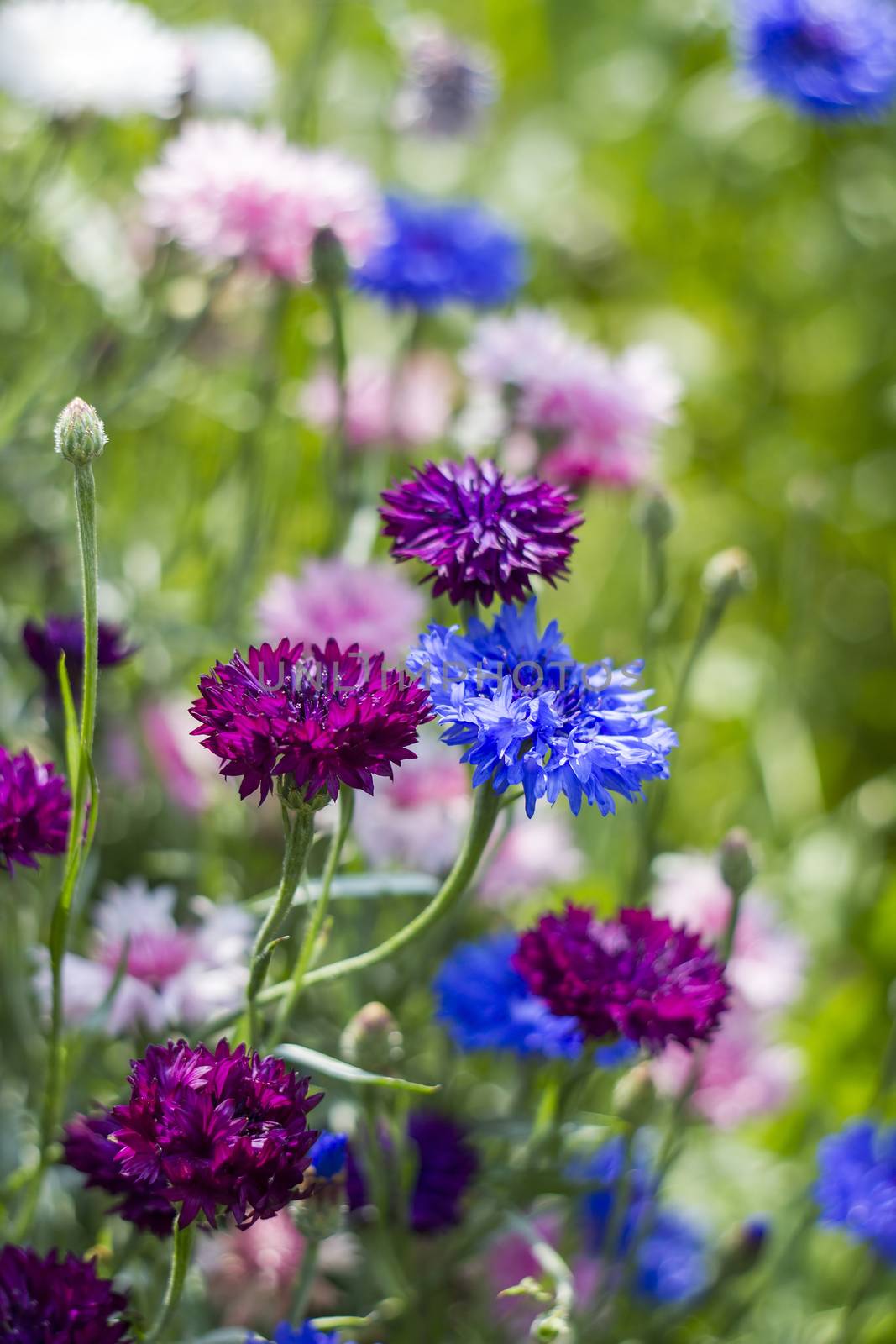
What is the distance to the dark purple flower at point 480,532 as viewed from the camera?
469 mm

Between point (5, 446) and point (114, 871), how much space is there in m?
0.29

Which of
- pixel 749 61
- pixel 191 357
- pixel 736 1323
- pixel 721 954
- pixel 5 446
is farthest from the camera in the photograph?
pixel 749 61

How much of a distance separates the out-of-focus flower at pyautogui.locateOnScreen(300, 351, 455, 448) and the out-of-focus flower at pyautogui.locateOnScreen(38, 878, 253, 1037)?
15.8 inches

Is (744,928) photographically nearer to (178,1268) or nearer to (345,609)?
(345,609)

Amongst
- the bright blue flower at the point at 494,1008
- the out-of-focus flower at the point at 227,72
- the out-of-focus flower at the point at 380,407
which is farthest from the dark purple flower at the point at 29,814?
the out-of-focus flower at the point at 227,72

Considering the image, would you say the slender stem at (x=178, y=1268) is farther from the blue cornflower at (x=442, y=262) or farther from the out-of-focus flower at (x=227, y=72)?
the out-of-focus flower at (x=227, y=72)

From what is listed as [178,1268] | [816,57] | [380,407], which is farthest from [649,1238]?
[816,57]

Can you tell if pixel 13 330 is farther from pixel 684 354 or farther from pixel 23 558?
pixel 684 354

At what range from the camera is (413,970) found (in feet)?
2.31

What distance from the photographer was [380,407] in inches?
40.0

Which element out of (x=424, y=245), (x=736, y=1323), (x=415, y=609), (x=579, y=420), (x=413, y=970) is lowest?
(x=736, y=1323)

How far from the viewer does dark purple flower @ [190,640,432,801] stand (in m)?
0.41

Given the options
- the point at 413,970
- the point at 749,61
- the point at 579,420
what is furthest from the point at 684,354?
the point at 413,970

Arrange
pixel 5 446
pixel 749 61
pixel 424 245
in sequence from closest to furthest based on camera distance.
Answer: pixel 5 446, pixel 424 245, pixel 749 61
